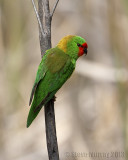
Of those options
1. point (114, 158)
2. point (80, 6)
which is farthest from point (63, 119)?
point (80, 6)

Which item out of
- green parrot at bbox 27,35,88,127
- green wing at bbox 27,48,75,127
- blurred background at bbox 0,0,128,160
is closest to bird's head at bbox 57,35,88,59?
green parrot at bbox 27,35,88,127

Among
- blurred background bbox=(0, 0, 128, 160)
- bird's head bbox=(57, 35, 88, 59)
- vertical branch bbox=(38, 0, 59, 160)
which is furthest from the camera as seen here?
blurred background bbox=(0, 0, 128, 160)

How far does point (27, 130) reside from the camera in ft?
15.8

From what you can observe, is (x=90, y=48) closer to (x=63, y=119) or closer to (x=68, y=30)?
(x=68, y=30)

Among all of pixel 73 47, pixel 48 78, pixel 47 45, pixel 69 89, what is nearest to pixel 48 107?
pixel 48 78

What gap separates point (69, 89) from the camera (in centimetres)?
503

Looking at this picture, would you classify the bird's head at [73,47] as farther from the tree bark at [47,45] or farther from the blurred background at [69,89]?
the blurred background at [69,89]

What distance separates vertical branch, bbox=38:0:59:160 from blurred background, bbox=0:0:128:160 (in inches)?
73.5

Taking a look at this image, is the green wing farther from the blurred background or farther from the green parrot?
the blurred background

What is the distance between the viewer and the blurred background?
14.9 ft

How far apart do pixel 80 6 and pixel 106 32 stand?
0.53 m

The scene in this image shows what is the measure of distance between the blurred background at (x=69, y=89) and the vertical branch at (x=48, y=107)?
1.87 m

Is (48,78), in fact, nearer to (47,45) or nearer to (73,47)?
(47,45)

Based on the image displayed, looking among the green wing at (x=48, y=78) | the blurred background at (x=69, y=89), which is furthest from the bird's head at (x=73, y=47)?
the blurred background at (x=69, y=89)
